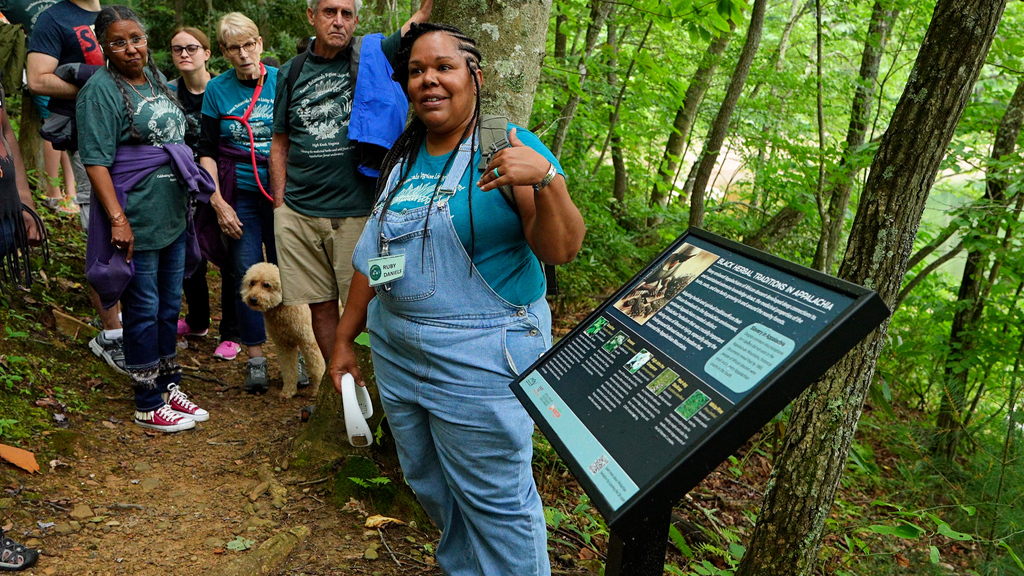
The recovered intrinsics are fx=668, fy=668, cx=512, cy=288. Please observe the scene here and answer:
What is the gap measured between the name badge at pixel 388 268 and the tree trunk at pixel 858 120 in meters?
4.79

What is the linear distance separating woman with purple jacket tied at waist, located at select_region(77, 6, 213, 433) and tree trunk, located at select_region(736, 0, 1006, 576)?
12.1 ft

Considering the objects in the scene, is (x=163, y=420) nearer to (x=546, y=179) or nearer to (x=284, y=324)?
(x=284, y=324)

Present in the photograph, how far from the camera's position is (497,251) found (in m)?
2.23

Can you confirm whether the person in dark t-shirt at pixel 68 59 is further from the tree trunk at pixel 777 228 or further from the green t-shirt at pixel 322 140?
the tree trunk at pixel 777 228

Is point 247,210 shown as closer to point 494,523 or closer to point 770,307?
point 494,523

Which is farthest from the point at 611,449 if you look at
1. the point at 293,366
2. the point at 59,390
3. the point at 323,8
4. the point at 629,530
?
the point at 59,390

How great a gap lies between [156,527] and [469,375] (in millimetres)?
2132

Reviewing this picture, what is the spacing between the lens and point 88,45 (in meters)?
5.05

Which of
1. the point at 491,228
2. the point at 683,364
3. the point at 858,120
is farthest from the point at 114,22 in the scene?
the point at 858,120

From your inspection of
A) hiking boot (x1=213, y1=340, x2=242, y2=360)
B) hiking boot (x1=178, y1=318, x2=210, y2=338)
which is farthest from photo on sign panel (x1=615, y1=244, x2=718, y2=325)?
hiking boot (x1=178, y1=318, x2=210, y2=338)

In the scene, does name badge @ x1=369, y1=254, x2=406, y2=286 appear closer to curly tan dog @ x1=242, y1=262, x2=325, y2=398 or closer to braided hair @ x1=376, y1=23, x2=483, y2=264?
braided hair @ x1=376, y1=23, x2=483, y2=264

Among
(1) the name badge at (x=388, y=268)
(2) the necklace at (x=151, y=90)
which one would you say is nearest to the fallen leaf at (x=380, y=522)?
(1) the name badge at (x=388, y=268)

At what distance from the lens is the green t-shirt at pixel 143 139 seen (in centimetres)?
394

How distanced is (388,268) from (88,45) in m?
4.31
